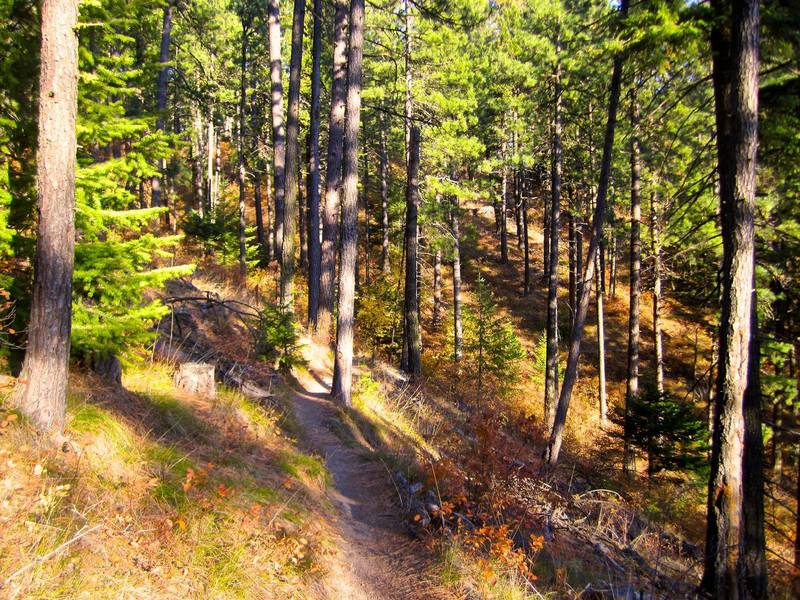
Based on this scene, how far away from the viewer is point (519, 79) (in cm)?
1786

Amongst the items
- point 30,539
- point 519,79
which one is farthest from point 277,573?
point 519,79

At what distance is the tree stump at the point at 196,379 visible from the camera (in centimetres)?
739

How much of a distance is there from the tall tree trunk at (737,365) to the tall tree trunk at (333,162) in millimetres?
7504

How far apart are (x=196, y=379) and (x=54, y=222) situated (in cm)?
342

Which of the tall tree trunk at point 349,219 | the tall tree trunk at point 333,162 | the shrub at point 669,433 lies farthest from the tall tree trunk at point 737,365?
the tall tree trunk at point 333,162

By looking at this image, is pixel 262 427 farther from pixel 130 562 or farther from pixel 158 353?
pixel 130 562

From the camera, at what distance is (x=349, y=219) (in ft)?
32.9

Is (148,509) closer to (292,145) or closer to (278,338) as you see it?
(278,338)

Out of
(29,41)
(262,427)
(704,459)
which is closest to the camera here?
(29,41)

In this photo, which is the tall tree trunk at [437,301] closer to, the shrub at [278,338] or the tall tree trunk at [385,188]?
the tall tree trunk at [385,188]

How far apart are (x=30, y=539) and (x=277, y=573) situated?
1.98m

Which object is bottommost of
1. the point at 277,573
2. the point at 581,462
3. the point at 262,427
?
the point at 581,462

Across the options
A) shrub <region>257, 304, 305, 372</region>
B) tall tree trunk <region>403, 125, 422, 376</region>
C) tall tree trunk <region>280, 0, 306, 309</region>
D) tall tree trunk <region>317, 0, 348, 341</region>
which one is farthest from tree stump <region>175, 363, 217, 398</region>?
tall tree trunk <region>403, 125, 422, 376</region>

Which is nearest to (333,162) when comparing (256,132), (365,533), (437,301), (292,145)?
(292,145)
